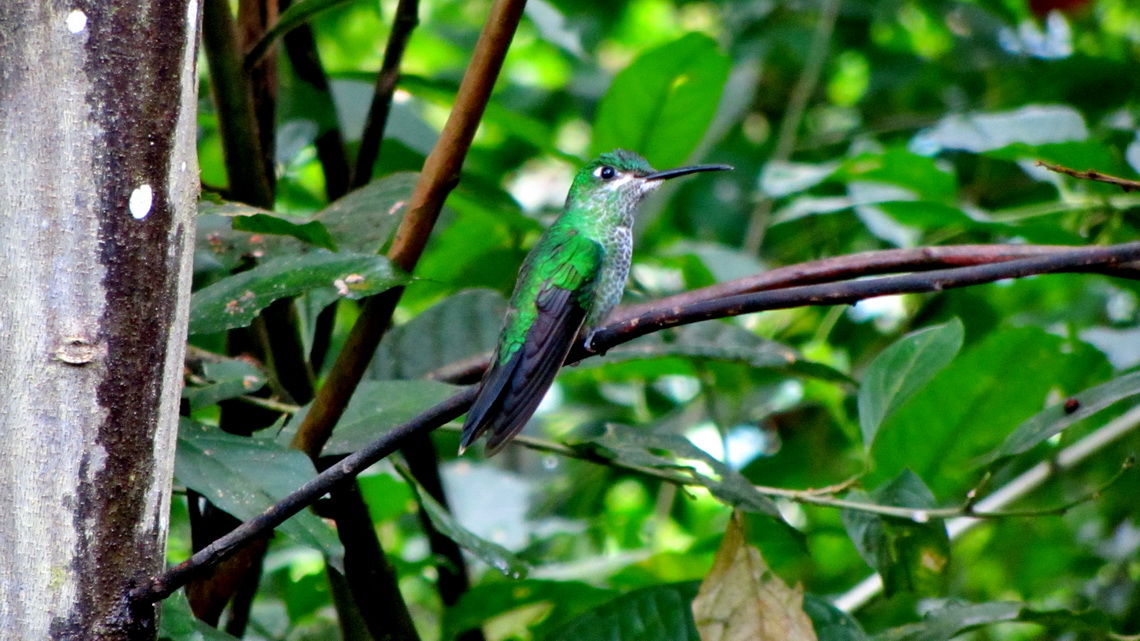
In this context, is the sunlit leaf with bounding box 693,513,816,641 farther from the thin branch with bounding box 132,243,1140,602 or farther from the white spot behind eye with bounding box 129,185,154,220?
the white spot behind eye with bounding box 129,185,154,220

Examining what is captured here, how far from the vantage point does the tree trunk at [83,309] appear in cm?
122

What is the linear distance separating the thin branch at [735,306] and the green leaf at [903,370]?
3.02 feet

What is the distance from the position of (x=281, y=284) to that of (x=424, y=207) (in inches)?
13.2

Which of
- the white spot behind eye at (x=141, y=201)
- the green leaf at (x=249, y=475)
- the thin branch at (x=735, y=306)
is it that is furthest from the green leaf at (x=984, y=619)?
the white spot behind eye at (x=141, y=201)

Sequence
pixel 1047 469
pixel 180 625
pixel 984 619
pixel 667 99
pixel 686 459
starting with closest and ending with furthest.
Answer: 1. pixel 180 625
2. pixel 984 619
3. pixel 686 459
4. pixel 1047 469
5. pixel 667 99

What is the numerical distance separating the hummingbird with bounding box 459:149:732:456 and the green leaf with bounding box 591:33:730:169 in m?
0.15

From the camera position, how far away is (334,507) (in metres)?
1.88

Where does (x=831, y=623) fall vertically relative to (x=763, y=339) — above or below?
below

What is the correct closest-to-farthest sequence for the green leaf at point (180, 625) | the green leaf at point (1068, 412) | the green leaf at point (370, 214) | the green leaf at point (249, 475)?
the green leaf at point (180, 625) < the green leaf at point (249, 475) < the green leaf at point (1068, 412) < the green leaf at point (370, 214)

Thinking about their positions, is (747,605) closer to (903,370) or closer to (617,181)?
(903,370)

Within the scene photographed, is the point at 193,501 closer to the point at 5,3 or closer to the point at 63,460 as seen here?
the point at 63,460

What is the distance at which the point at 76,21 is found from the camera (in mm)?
1244

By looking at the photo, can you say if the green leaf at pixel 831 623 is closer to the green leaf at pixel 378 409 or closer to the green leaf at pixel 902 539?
the green leaf at pixel 902 539

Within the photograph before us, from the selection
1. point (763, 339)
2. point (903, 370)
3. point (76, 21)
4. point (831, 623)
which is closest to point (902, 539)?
point (831, 623)
